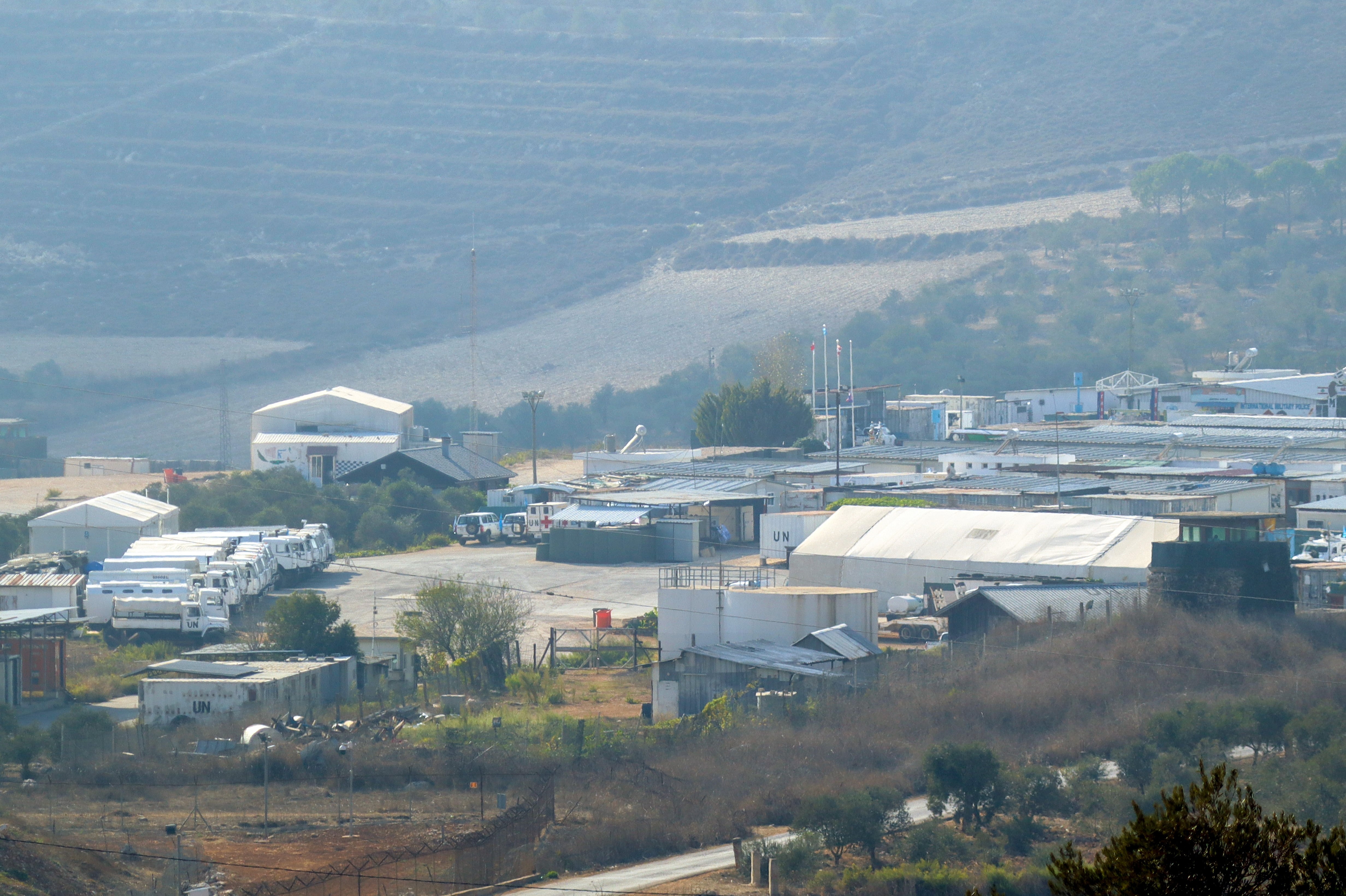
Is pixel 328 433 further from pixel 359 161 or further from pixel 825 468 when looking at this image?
pixel 359 161

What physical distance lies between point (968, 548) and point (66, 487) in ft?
96.3

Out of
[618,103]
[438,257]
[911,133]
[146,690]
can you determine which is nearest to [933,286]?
[438,257]

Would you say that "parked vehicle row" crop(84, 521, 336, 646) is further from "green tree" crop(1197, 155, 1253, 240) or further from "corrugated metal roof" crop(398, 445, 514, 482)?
"green tree" crop(1197, 155, 1253, 240)

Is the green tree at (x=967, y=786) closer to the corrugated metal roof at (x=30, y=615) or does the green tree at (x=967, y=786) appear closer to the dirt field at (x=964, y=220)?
the corrugated metal roof at (x=30, y=615)

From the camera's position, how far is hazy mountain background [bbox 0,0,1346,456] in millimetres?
106438

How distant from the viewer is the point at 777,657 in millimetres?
21062

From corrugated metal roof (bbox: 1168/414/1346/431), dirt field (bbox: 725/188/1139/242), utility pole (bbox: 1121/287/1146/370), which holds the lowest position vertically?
corrugated metal roof (bbox: 1168/414/1346/431)

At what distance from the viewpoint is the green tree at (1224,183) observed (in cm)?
11575

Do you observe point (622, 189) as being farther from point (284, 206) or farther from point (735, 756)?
point (735, 756)

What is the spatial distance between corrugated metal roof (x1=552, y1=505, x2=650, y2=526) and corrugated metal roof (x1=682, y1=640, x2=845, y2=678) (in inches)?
476

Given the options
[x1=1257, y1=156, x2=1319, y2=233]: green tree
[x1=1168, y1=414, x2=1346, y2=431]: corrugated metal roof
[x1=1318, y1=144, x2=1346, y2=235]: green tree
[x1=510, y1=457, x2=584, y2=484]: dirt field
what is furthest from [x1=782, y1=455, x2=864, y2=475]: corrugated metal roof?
[x1=1318, y1=144, x2=1346, y2=235]: green tree

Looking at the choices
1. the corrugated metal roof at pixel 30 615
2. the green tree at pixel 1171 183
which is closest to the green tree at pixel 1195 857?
the corrugated metal roof at pixel 30 615

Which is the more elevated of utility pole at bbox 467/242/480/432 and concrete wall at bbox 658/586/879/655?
utility pole at bbox 467/242/480/432

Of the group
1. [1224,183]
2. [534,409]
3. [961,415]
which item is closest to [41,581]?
[534,409]
